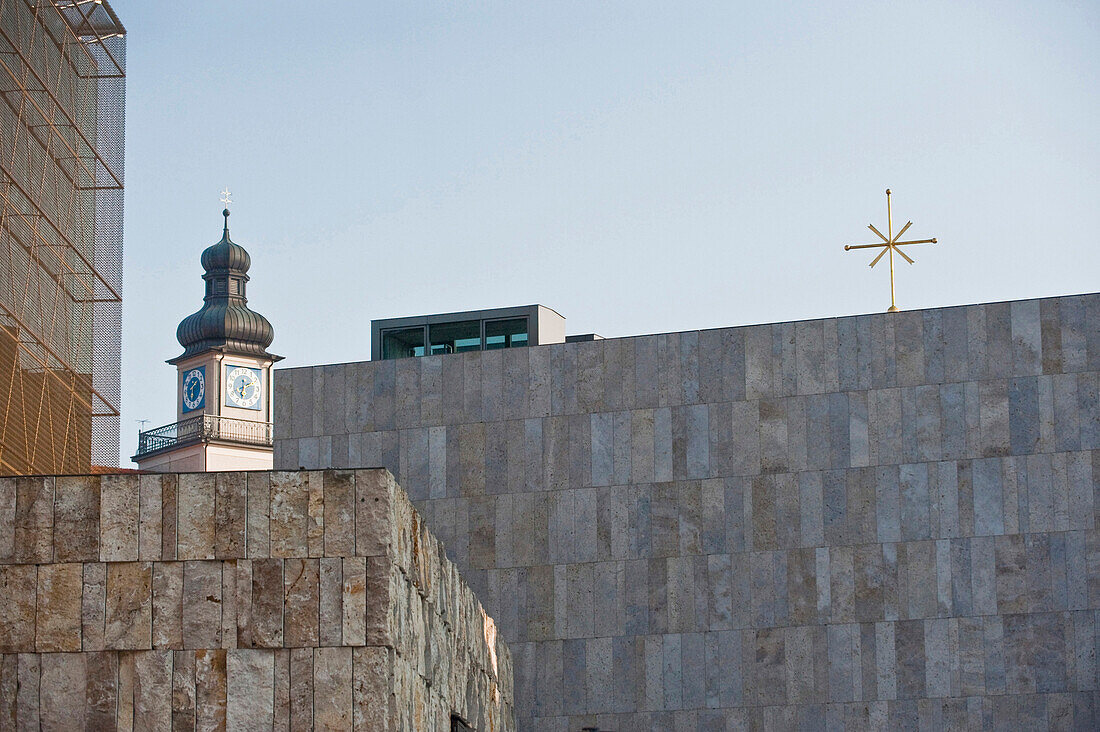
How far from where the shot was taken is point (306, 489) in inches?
801

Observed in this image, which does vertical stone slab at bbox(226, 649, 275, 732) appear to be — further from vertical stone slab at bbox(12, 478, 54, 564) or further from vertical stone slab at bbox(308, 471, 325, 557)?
vertical stone slab at bbox(12, 478, 54, 564)

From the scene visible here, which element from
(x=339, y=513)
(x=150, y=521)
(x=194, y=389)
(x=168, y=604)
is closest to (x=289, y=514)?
(x=339, y=513)

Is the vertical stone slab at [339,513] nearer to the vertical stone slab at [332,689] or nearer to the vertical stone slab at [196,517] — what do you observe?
the vertical stone slab at [332,689]

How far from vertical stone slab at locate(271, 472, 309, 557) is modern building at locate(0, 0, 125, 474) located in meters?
14.3

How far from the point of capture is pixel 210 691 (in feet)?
64.7

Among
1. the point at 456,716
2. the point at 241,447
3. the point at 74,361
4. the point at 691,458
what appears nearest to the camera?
the point at 456,716

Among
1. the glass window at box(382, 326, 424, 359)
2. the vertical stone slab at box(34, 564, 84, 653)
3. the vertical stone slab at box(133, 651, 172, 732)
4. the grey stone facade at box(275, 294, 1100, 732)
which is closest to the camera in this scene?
the vertical stone slab at box(133, 651, 172, 732)

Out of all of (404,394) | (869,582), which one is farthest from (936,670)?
(404,394)

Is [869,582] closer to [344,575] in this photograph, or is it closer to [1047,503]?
[1047,503]

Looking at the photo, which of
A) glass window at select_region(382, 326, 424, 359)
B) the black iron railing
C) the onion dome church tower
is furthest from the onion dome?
glass window at select_region(382, 326, 424, 359)

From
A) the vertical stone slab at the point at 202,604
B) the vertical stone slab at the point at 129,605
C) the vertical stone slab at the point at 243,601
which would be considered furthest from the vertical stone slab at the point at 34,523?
the vertical stone slab at the point at 243,601

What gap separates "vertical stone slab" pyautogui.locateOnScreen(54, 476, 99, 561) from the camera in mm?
20094

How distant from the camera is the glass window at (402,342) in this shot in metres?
45.2

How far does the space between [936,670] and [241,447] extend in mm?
67470
